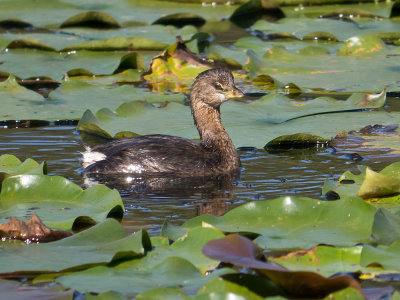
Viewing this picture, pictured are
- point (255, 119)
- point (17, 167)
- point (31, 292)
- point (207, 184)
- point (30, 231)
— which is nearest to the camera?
point (31, 292)

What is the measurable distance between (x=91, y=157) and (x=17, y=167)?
1.24 m

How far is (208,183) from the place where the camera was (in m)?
8.00

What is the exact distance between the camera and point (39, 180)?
20.1 ft

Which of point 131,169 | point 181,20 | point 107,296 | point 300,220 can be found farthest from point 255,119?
point 181,20

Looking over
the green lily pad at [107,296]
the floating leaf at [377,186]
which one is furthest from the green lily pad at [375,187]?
the green lily pad at [107,296]

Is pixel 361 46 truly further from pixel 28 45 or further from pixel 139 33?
pixel 28 45

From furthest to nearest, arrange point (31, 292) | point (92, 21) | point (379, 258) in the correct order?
point (92, 21) < point (379, 258) < point (31, 292)

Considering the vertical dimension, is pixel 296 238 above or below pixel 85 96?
above

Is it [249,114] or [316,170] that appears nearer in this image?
[316,170]

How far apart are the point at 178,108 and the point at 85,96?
51.6 inches

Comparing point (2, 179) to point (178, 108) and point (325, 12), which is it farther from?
point (325, 12)

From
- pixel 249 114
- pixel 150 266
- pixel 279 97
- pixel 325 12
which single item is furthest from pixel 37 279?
pixel 325 12

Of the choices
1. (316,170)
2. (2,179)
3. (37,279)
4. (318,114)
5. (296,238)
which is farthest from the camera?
(318,114)

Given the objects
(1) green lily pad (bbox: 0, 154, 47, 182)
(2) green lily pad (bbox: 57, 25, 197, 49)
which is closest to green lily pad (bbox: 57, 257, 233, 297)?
(1) green lily pad (bbox: 0, 154, 47, 182)
